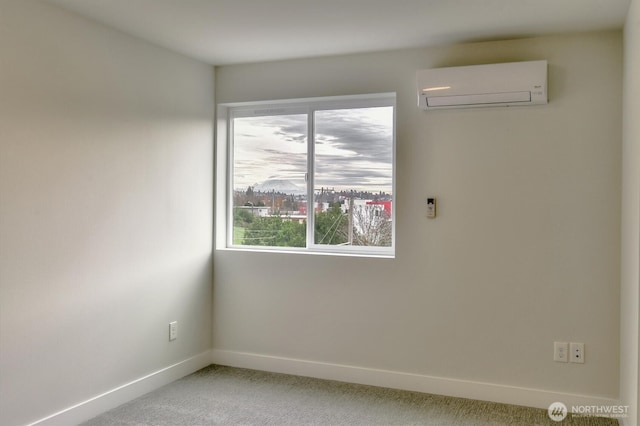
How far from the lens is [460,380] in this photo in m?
3.44

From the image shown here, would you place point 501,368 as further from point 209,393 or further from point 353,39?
point 353,39

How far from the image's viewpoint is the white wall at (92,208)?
2648 mm

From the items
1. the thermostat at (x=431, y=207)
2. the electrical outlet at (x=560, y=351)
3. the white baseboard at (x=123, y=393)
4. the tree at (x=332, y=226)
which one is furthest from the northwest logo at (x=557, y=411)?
the white baseboard at (x=123, y=393)

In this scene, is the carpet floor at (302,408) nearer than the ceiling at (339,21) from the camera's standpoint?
No

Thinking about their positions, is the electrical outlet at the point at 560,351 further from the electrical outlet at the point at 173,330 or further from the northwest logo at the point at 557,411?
the electrical outlet at the point at 173,330

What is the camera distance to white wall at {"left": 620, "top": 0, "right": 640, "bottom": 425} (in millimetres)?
2406

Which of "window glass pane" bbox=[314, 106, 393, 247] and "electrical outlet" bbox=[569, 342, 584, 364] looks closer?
"electrical outlet" bbox=[569, 342, 584, 364]

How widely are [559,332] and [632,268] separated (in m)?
0.80

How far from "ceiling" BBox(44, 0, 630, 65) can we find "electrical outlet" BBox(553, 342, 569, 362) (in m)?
1.85

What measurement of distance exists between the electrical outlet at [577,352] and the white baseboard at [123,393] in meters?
2.53

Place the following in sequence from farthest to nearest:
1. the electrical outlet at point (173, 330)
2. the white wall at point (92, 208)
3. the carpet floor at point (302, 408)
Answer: the electrical outlet at point (173, 330) → the carpet floor at point (302, 408) → the white wall at point (92, 208)

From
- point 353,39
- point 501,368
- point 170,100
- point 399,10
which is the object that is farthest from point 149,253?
point 501,368

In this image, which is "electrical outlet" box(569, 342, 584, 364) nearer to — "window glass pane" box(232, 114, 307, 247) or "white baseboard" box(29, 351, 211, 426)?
"window glass pane" box(232, 114, 307, 247)

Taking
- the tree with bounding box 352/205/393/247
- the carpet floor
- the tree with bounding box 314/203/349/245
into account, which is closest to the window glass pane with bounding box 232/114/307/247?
the tree with bounding box 314/203/349/245
